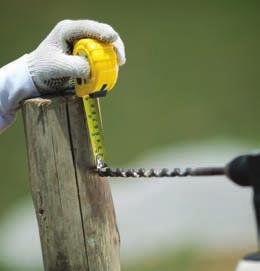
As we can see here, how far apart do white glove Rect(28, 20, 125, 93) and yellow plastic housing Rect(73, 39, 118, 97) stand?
1 cm

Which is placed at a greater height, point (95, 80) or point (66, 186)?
point (95, 80)

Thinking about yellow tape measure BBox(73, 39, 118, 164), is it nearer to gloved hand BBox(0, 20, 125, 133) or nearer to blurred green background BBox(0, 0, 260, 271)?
gloved hand BBox(0, 20, 125, 133)

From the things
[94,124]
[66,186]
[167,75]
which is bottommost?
A: [66,186]

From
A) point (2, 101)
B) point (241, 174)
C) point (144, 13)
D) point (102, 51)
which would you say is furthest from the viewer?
point (144, 13)

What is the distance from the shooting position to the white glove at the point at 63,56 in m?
1.31

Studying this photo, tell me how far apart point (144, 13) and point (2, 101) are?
2.18 m

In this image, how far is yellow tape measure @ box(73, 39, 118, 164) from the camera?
130 cm

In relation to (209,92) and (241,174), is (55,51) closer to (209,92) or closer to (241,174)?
(241,174)

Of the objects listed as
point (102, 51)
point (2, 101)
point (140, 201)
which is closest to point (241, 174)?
point (102, 51)

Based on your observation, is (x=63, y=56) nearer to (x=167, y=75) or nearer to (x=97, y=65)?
(x=97, y=65)

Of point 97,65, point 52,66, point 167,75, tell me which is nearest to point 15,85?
point 52,66

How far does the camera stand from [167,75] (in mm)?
3574

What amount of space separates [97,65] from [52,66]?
11 centimetres

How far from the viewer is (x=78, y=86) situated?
1.36 meters
